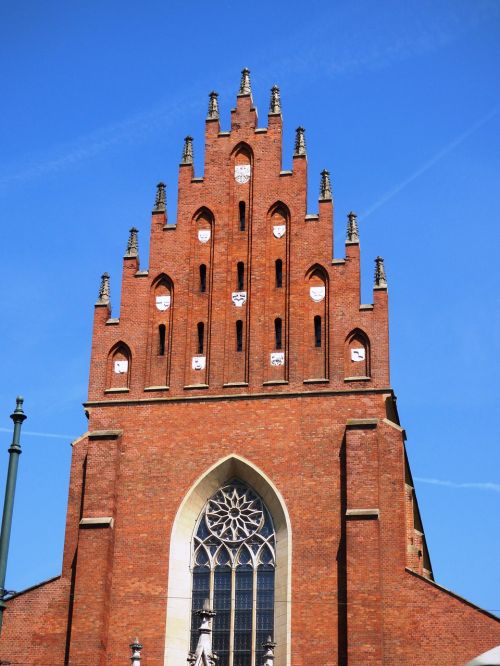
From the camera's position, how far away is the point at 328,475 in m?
A: 33.6

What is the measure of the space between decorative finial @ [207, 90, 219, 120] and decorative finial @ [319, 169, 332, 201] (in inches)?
168

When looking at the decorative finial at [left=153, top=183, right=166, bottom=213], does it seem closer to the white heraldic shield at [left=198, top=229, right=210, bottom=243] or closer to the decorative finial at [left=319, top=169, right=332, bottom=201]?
the white heraldic shield at [left=198, top=229, right=210, bottom=243]

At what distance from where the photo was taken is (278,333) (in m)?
36.1

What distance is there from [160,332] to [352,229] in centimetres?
657

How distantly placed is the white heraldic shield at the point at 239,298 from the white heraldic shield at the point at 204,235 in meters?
2.16

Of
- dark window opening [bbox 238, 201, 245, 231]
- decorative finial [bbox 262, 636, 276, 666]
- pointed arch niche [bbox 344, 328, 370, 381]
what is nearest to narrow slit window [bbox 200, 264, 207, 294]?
dark window opening [bbox 238, 201, 245, 231]

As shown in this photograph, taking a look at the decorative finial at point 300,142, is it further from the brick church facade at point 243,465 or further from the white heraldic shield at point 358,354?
the white heraldic shield at point 358,354

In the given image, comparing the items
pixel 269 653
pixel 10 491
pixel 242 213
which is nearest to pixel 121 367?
pixel 242 213

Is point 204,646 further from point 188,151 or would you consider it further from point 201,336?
point 188,151

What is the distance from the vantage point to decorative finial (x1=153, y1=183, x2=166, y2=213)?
3797 cm

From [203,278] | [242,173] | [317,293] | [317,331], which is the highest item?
[242,173]

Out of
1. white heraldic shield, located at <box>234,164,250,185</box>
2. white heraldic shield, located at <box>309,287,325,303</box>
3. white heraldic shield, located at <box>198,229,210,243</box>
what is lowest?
white heraldic shield, located at <box>309,287,325,303</box>

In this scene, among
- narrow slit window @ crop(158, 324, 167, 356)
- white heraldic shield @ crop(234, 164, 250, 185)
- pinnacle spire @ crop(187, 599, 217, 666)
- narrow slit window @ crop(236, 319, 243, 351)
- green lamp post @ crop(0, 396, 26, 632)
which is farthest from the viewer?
white heraldic shield @ crop(234, 164, 250, 185)

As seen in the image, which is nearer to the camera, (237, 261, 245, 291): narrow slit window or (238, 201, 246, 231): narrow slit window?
(237, 261, 245, 291): narrow slit window
